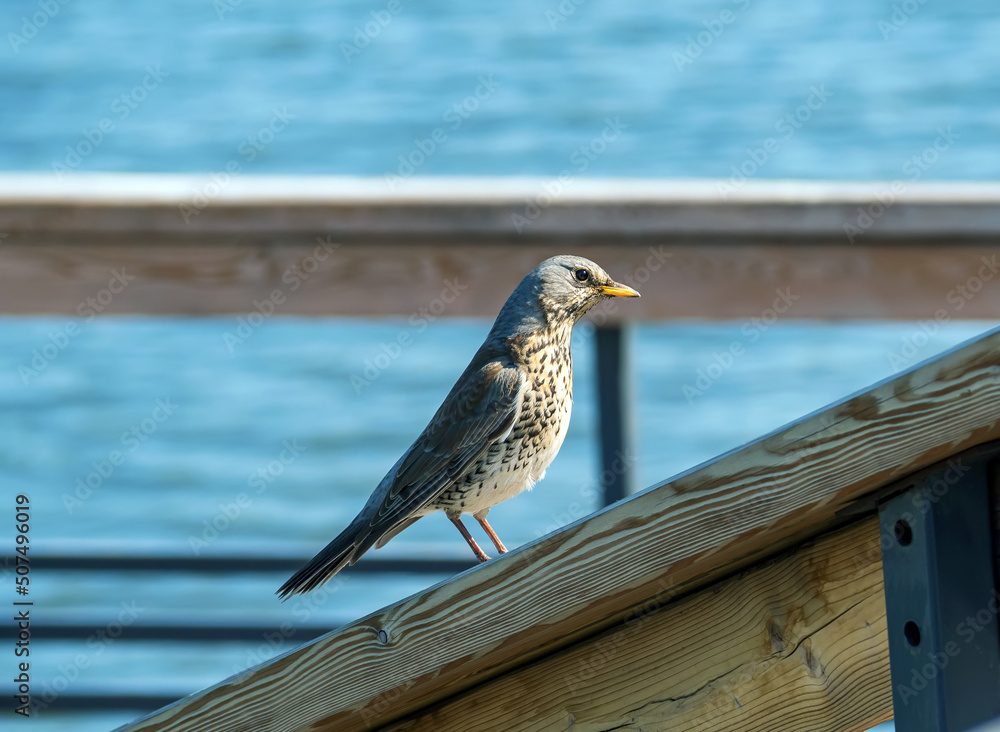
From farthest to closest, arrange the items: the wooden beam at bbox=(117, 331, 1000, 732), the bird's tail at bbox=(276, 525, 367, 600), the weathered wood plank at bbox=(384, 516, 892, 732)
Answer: the bird's tail at bbox=(276, 525, 367, 600)
the weathered wood plank at bbox=(384, 516, 892, 732)
the wooden beam at bbox=(117, 331, 1000, 732)

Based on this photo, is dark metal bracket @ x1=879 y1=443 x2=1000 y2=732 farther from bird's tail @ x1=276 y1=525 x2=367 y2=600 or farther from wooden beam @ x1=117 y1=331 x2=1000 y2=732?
bird's tail @ x1=276 y1=525 x2=367 y2=600

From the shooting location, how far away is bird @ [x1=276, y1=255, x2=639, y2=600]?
2244mm

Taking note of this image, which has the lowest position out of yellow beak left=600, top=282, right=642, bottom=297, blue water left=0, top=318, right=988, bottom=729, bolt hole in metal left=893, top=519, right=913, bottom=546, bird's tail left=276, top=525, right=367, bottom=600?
bolt hole in metal left=893, top=519, right=913, bottom=546

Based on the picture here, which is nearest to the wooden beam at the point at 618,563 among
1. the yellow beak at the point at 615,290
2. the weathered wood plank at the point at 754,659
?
the weathered wood plank at the point at 754,659

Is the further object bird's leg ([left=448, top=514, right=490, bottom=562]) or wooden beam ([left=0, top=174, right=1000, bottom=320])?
wooden beam ([left=0, top=174, right=1000, bottom=320])

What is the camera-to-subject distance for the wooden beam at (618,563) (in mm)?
1205

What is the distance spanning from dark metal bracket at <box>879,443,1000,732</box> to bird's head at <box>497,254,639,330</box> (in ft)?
3.34

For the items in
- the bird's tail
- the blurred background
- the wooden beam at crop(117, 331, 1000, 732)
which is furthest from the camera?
the blurred background

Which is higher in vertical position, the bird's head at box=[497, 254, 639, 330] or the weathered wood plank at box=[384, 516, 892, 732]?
the bird's head at box=[497, 254, 639, 330]

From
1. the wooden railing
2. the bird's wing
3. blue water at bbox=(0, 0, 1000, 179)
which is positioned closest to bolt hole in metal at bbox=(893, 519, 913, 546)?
the bird's wing

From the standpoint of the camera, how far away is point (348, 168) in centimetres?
1113

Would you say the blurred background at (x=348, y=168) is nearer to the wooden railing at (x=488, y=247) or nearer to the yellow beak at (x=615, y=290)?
the wooden railing at (x=488, y=247)

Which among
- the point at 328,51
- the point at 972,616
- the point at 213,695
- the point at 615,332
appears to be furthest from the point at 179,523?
the point at 328,51

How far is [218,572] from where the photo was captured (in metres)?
3.55
